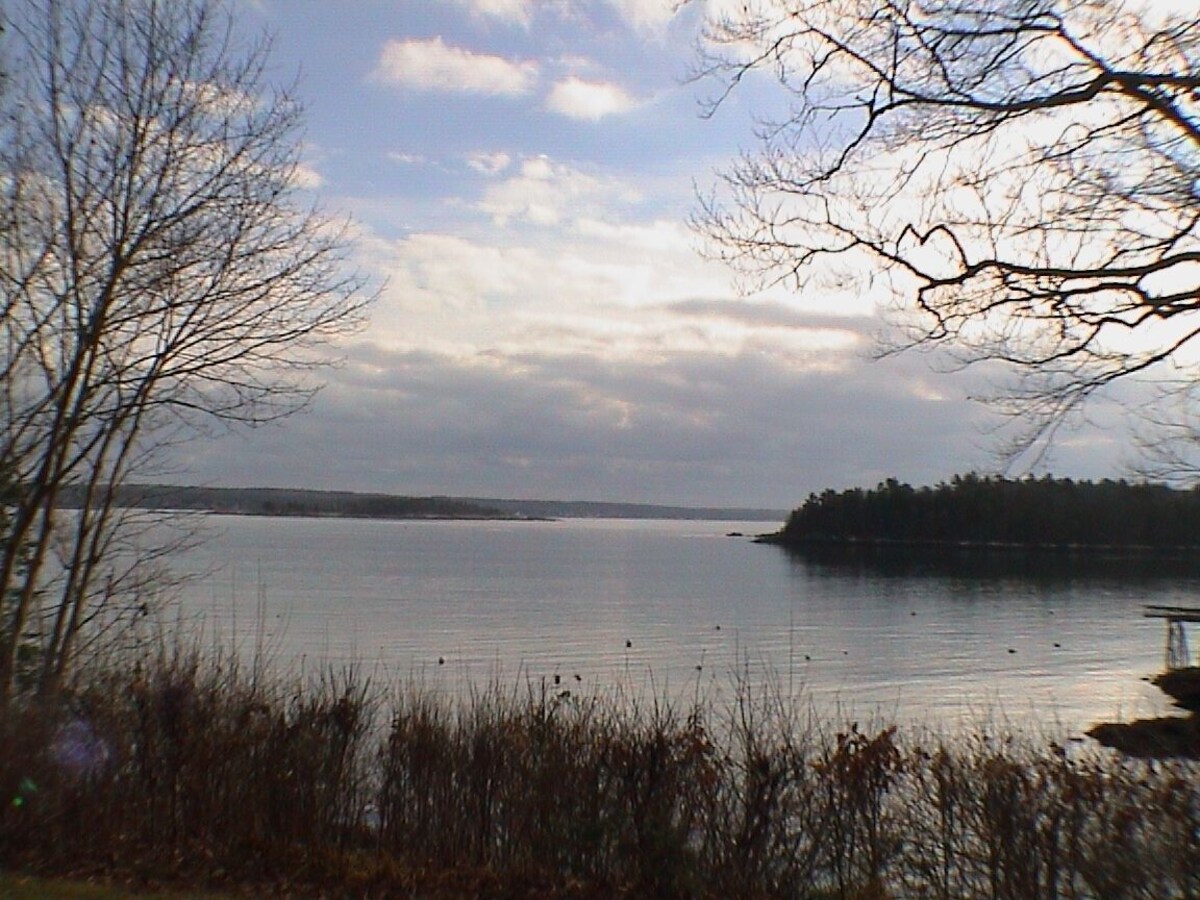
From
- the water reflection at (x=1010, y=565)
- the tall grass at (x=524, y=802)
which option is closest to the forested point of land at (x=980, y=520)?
the water reflection at (x=1010, y=565)

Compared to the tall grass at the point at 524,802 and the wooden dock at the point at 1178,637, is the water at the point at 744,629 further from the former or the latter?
the tall grass at the point at 524,802

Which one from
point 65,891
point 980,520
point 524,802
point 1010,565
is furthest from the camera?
point 980,520

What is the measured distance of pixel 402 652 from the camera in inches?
1417

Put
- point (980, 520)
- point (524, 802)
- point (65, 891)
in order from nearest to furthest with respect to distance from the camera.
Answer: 1. point (65, 891)
2. point (524, 802)
3. point (980, 520)

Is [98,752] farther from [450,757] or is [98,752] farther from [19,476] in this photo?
[19,476]

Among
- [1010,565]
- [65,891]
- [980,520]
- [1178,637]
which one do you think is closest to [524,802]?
[65,891]

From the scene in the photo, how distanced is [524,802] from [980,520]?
12056 centimetres

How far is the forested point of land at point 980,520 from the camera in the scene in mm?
60075

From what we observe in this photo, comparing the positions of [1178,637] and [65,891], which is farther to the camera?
[1178,637]

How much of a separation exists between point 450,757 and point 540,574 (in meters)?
85.9

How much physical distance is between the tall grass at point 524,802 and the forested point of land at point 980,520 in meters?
36.8

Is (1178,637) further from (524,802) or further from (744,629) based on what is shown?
(524,802)

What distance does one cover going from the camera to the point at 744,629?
171 feet

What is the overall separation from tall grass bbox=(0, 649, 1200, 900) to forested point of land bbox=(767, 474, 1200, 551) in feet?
121
